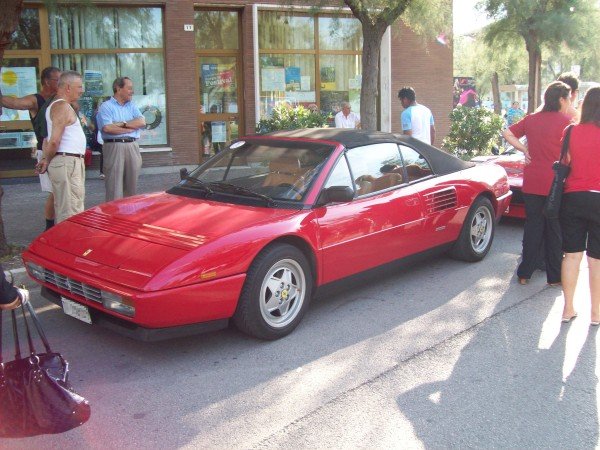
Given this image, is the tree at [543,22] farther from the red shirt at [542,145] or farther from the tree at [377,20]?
the red shirt at [542,145]

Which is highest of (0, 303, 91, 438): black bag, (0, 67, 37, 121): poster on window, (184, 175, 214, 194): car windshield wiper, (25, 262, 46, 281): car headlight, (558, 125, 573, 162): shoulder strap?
(0, 67, 37, 121): poster on window

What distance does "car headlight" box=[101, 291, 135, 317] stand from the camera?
13.2 feet

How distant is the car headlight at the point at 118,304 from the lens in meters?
4.04

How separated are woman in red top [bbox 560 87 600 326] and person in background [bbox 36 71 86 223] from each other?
4.55 metres

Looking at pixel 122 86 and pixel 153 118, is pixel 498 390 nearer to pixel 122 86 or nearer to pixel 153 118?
pixel 122 86

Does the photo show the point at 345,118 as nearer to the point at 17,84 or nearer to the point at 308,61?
the point at 308,61

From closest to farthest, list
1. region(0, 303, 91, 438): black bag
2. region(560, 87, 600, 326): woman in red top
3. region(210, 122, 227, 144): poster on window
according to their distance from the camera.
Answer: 1. region(0, 303, 91, 438): black bag
2. region(560, 87, 600, 326): woman in red top
3. region(210, 122, 227, 144): poster on window

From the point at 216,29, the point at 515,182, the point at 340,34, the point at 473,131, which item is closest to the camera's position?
the point at 515,182

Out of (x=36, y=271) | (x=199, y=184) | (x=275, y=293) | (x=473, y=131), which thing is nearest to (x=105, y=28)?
(x=473, y=131)

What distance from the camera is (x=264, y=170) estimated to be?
18.0ft

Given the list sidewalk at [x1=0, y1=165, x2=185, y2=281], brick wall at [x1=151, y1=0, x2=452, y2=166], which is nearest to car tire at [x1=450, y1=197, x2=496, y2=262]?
sidewalk at [x1=0, y1=165, x2=185, y2=281]

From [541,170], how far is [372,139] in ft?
4.98

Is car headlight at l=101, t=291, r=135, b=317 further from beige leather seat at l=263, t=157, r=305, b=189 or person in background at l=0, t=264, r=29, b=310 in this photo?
beige leather seat at l=263, t=157, r=305, b=189

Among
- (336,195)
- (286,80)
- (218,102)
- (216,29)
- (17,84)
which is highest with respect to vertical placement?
(216,29)
